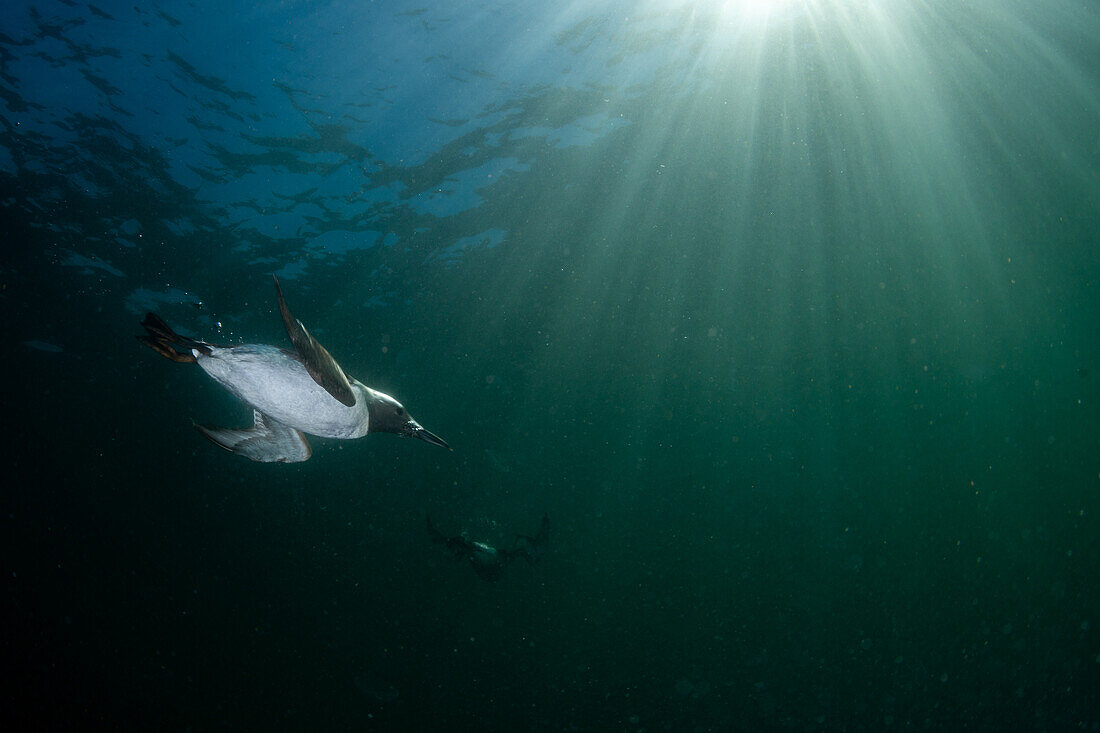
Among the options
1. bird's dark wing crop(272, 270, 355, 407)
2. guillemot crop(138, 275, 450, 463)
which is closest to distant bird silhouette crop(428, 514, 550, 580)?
guillemot crop(138, 275, 450, 463)

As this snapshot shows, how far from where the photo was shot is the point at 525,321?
61.8ft

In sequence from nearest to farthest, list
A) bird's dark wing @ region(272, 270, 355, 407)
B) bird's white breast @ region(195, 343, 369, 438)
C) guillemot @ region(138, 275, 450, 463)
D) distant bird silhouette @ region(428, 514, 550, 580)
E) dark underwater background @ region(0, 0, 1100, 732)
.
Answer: bird's dark wing @ region(272, 270, 355, 407) → guillemot @ region(138, 275, 450, 463) → bird's white breast @ region(195, 343, 369, 438) → dark underwater background @ region(0, 0, 1100, 732) → distant bird silhouette @ region(428, 514, 550, 580)

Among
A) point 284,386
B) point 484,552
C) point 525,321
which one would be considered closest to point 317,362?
point 284,386

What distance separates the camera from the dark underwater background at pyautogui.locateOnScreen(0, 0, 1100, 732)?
32.9 feet

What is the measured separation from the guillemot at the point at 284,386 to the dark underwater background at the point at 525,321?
29.8ft

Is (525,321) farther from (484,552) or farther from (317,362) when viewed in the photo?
(317,362)

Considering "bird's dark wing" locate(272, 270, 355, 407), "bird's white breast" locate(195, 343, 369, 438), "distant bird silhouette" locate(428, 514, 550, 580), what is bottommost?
"distant bird silhouette" locate(428, 514, 550, 580)

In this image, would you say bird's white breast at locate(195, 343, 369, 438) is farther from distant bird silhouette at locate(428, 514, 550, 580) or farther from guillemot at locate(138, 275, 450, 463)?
distant bird silhouette at locate(428, 514, 550, 580)

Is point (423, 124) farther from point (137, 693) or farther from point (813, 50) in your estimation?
point (137, 693)

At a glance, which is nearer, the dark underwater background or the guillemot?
the guillemot

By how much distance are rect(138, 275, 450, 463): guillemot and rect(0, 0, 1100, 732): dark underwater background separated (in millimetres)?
9070

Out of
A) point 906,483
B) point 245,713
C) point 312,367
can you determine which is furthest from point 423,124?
point 906,483

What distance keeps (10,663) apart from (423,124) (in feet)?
87.2

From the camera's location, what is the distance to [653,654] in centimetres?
2156
